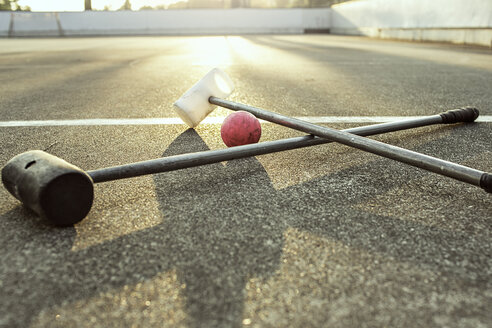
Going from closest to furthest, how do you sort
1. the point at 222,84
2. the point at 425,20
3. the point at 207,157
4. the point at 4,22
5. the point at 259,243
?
1. the point at 259,243
2. the point at 207,157
3. the point at 222,84
4. the point at 425,20
5. the point at 4,22

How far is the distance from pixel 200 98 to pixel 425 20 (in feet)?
44.0

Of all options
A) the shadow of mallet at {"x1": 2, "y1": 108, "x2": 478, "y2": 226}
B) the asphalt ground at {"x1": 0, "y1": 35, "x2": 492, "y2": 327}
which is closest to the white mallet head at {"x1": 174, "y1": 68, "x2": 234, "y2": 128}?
the asphalt ground at {"x1": 0, "y1": 35, "x2": 492, "y2": 327}

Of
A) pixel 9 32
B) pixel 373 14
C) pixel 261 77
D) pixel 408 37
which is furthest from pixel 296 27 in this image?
pixel 261 77

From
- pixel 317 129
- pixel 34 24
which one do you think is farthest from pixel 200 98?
pixel 34 24

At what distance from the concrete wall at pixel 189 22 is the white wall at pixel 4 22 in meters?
2.22

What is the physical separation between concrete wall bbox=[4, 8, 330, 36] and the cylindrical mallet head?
25197mm

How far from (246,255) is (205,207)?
319 mm

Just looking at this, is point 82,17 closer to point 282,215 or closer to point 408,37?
point 408,37

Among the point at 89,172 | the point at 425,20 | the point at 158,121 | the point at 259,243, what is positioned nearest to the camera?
the point at 259,243

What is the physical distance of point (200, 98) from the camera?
231cm

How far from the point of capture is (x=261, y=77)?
15.4ft

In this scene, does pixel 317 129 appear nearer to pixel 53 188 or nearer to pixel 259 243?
pixel 259 243

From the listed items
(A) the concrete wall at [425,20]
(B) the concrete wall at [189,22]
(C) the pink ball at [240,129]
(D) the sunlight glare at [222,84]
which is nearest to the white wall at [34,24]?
(B) the concrete wall at [189,22]

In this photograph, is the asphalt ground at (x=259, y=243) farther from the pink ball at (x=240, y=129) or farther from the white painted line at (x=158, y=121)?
the white painted line at (x=158, y=121)
